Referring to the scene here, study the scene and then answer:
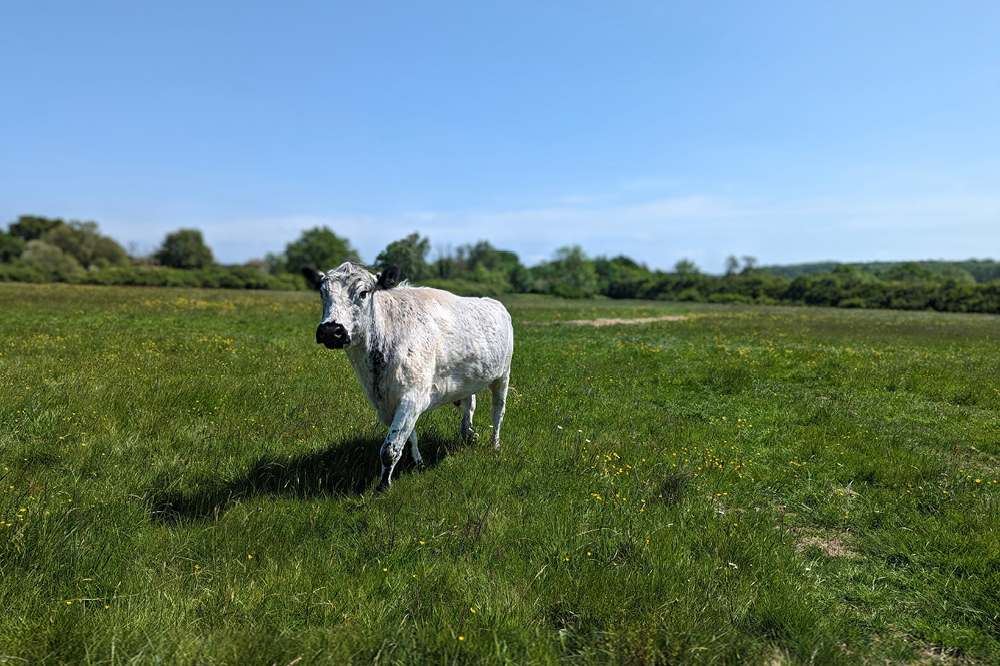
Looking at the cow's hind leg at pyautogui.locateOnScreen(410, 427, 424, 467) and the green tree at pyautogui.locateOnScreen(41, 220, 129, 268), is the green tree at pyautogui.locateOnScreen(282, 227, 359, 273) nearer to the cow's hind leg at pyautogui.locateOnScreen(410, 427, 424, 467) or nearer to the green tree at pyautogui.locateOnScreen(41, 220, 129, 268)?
the cow's hind leg at pyautogui.locateOnScreen(410, 427, 424, 467)

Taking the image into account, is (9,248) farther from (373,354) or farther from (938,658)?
(938,658)

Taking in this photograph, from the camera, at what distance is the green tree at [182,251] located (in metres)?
101

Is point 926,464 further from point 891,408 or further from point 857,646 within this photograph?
point 857,646

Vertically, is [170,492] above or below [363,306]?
below

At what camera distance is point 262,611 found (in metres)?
3.08

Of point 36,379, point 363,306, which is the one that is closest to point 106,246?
point 36,379

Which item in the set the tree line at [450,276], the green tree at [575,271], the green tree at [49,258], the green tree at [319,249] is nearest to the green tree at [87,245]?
the tree line at [450,276]

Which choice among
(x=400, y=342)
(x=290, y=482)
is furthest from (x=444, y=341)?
(x=290, y=482)

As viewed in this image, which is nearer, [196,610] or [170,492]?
[196,610]

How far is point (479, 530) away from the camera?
4.20 m

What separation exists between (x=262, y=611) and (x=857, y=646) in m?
4.05

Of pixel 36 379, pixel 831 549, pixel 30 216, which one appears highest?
pixel 30 216

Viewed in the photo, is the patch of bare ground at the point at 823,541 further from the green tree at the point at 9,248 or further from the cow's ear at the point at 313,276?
the green tree at the point at 9,248

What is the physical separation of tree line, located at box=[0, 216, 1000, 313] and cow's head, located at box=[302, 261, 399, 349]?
93.3ft
